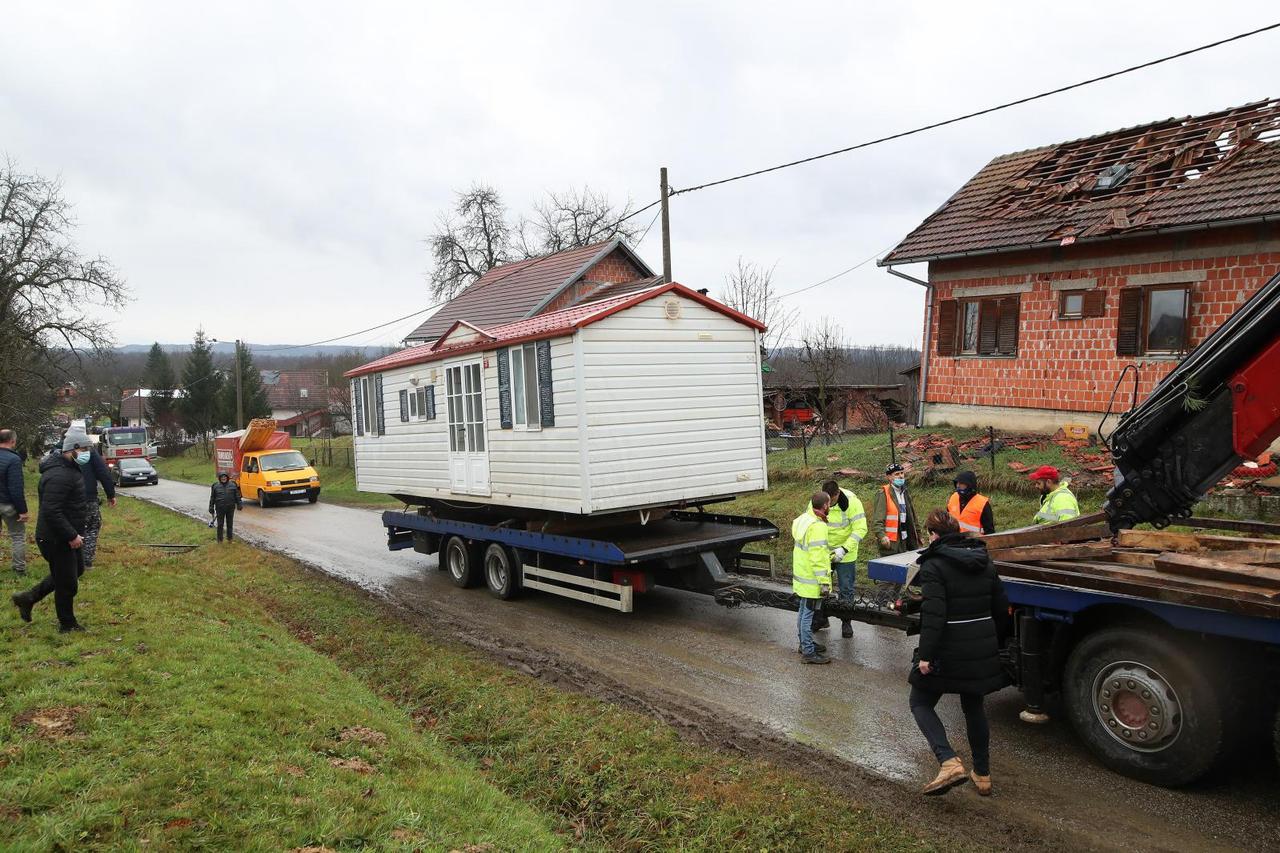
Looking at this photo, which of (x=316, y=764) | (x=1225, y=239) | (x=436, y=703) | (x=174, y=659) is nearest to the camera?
(x=316, y=764)

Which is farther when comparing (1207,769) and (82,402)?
(82,402)

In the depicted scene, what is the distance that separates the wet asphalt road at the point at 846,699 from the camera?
189 inches

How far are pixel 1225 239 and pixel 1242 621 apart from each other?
11.7 meters

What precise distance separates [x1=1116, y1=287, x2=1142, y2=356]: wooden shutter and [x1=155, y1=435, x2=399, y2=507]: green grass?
1849cm

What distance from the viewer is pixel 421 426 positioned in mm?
12914

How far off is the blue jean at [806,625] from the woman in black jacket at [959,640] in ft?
8.72

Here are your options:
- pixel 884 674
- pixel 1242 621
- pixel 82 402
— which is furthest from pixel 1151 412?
pixel 82 402

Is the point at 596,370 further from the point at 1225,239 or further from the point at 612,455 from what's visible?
the point at 1225,239

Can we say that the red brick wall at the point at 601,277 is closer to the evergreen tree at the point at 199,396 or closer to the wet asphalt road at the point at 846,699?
the wet asphalt road at the point at 846,699

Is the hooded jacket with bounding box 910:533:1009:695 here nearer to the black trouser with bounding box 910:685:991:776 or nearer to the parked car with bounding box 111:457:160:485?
the black trouser with bounding box 910:685:991:776

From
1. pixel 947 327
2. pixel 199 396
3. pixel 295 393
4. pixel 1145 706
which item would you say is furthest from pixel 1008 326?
pixel 295 393

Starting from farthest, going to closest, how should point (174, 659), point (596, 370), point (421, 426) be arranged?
point (421, 426) → point (596, 370) → point (174, 659)

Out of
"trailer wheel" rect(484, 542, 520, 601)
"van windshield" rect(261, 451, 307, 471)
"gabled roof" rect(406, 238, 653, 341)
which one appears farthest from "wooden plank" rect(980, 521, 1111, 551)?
"van windshield" rect(261, 451, 307, 471)

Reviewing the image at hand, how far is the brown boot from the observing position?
4980 mm
